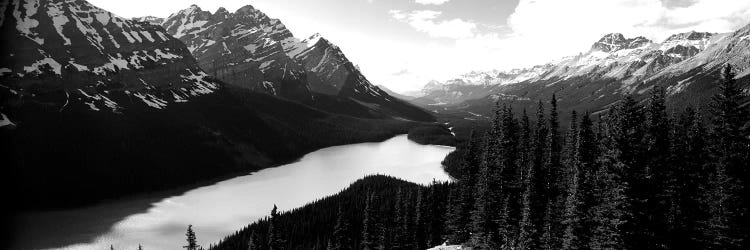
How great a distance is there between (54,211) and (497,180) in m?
132

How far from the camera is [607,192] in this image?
33.2 metres

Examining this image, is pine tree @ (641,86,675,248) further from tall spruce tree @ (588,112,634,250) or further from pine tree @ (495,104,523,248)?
pine tree @ (495,104,523,248)

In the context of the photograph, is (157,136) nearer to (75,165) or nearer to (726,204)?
(75,165)

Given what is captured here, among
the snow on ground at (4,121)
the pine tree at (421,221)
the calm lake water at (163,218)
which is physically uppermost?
the snow on ground at (4,121)

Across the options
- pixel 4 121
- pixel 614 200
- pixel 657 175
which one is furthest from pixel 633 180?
pixel 4 121

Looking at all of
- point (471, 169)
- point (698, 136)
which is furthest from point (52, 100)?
point (698, 136)

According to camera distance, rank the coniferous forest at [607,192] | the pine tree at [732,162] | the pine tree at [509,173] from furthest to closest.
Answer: the pine tree at [509,173], the pine tree at [732,162], the coniferous forest at [607,192]

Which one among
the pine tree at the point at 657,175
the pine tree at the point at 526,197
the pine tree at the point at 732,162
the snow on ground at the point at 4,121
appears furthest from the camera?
the snow on ground at the point at 4,121

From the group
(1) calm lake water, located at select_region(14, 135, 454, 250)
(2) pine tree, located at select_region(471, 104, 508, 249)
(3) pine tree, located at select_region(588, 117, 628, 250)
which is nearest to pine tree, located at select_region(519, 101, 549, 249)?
(2) pine tree, located at select_region(471, 104, 508, 249)

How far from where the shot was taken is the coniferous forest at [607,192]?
32.2 metres

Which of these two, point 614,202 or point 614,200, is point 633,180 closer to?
point 614,200

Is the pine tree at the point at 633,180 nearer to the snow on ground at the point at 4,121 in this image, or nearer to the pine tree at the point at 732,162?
the pine tree at the point at 732,162

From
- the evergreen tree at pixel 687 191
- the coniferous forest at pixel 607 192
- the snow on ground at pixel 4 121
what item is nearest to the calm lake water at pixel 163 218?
the coniferous forest at pixel 607 192

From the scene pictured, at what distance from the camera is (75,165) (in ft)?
516
